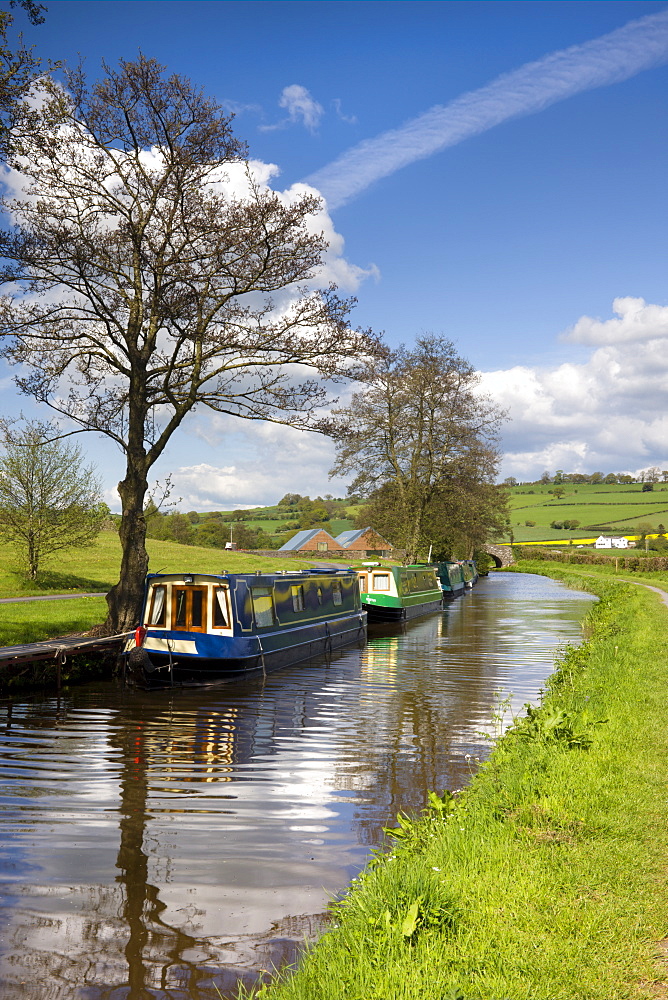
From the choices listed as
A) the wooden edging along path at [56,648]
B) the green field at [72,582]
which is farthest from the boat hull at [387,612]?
the wooden edging along path at [56,648]

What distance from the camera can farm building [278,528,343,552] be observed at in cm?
7775

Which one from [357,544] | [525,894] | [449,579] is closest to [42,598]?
[449,579]

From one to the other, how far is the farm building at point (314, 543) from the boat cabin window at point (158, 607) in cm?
6165

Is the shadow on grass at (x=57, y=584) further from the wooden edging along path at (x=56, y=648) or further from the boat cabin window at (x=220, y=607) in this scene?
the boat cabin window at (x=220, y=607)

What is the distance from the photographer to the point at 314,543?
78250 millimetres

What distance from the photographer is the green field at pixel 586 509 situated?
306ft

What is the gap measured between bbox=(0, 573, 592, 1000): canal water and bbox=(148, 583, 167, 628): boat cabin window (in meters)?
1.43

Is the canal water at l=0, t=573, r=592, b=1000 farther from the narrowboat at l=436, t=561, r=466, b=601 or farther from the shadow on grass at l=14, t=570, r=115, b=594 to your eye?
the narrowboat at l=436, t=561, r=466, b=601

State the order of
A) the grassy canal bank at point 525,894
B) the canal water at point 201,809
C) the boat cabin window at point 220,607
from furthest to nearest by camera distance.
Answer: the boat cabin window at point 220,607 < the canal water at point 201,809 < the grassy canal bank at point 525,894

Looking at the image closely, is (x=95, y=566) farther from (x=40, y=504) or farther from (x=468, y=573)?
(x=468, y=573)

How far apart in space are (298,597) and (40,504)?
14435 mm

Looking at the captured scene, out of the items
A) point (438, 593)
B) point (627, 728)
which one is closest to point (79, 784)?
point (627, 728)

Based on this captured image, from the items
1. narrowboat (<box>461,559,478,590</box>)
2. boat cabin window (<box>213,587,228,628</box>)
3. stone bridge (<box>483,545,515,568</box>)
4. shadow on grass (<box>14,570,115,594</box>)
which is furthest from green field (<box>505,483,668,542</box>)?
boat cabin window (<box>213,587,228,628</box>)

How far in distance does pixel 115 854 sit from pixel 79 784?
2.14 m
